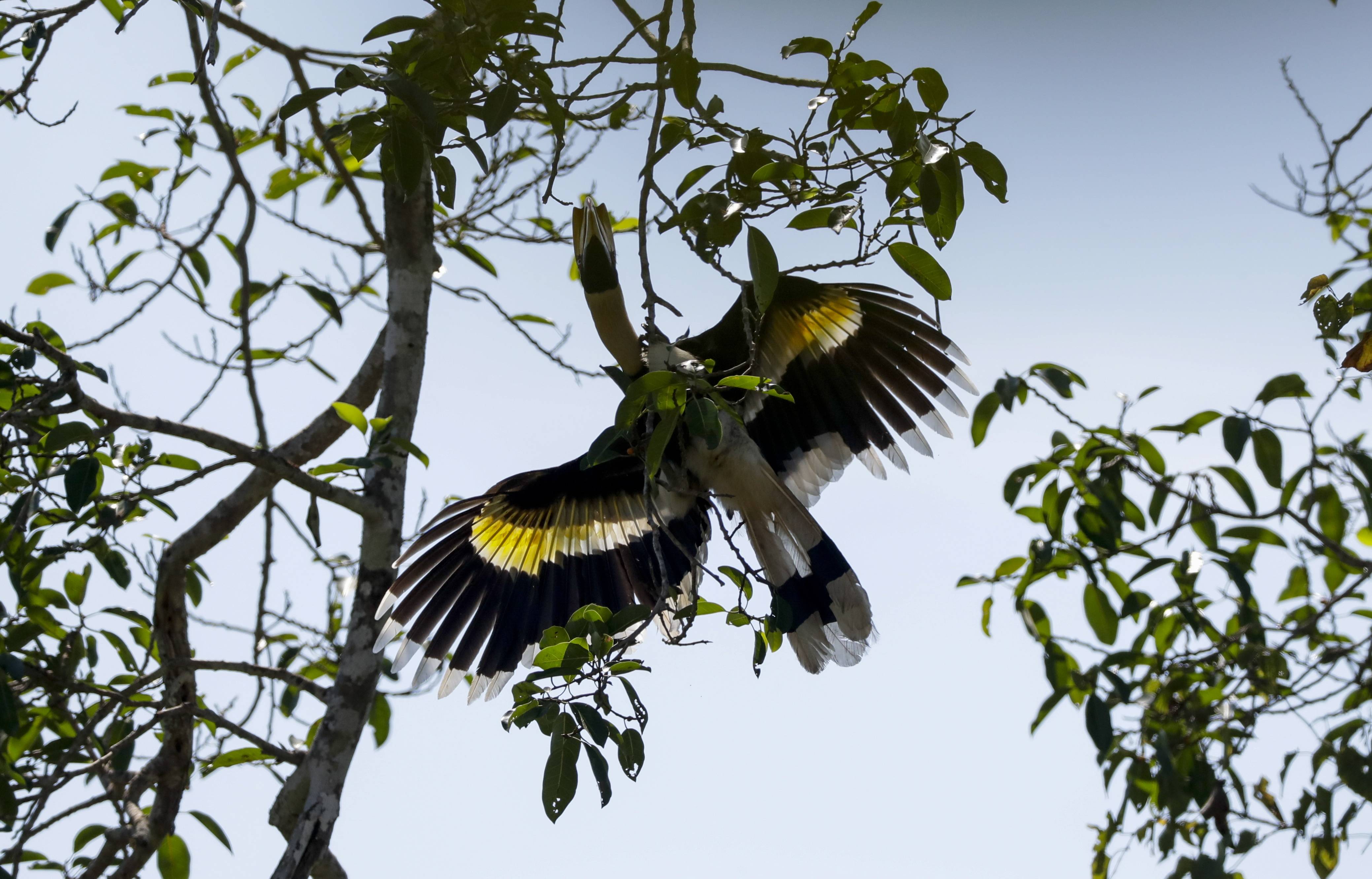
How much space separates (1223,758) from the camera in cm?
214

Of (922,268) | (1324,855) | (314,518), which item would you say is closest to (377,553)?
(314,518)

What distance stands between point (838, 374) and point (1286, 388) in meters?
1.09

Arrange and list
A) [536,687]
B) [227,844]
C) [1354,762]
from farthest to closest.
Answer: [227,844] → [1354,762] → [536,687]

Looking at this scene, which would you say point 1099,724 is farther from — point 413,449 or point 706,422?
point 413,449

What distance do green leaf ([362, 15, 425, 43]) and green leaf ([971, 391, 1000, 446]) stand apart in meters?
1.31

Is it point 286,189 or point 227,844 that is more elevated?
point 286,189

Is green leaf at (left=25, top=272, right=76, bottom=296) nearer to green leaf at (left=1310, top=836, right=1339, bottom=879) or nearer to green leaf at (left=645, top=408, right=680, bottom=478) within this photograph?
green leaf at (left=645, top=408, right=680, bottom=478)

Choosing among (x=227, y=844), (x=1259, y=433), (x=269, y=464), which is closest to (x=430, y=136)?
(x=269, y=464)

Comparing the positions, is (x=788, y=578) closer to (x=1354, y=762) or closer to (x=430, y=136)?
(x=1354, y=762)

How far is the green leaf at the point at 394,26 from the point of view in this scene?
173 centimetres

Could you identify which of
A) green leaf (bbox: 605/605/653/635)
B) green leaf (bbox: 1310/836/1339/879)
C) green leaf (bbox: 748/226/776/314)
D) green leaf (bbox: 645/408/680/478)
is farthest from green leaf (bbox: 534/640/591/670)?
green leaf (bbox: 1310/836/1339/879)

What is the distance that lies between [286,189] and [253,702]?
154cm

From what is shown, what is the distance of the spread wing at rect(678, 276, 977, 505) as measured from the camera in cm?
265

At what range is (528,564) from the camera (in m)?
3.13
